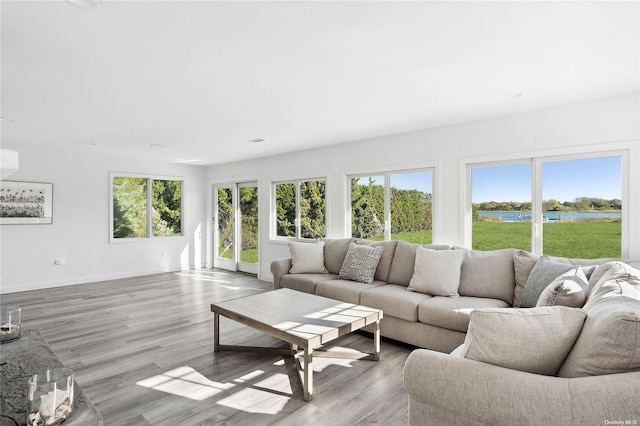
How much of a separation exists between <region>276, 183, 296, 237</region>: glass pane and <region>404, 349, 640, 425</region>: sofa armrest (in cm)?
502

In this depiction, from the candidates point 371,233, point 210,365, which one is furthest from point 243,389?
point 371,233

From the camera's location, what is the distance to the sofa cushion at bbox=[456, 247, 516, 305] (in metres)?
3.41

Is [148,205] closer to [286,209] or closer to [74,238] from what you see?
[74,238]

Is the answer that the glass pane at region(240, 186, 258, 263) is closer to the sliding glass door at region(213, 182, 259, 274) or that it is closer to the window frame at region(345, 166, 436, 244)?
the sliding glass door at region(213, 182, 259, 274)

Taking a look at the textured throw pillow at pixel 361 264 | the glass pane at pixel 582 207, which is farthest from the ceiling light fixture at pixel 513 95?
the textured throw pillow at pixel 361 264

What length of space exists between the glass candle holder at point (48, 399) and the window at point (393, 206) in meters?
4.22

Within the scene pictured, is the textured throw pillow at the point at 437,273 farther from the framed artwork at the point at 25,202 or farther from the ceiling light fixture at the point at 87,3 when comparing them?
the framed artwork at the point at 25,202

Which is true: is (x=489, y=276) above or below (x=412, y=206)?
below

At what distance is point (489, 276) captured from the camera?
3510 mm

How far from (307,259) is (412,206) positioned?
1634 mm

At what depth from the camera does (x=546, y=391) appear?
1313 mm

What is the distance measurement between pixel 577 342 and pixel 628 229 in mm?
2580

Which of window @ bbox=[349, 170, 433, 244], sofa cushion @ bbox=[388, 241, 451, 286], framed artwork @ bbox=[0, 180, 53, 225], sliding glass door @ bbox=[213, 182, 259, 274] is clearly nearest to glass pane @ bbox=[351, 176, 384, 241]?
window @ bbox=[349, 170, 433, 244]

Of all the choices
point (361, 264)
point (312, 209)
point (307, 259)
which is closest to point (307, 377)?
point (361, 264)
